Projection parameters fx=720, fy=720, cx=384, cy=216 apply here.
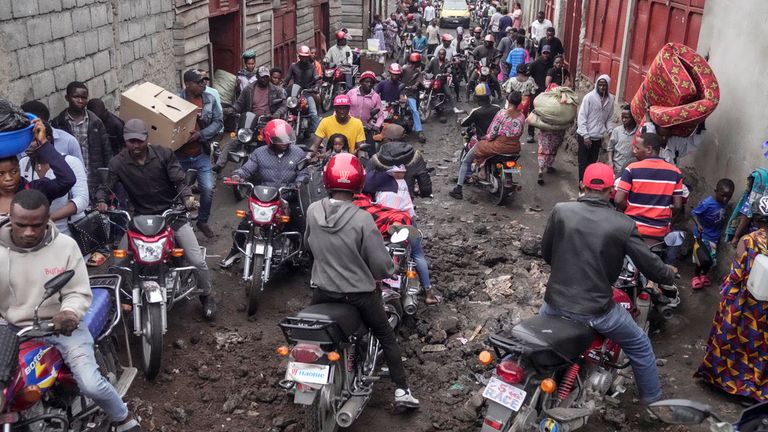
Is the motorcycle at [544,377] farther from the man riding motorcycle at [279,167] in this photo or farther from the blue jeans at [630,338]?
the man riding motorcycle at [279,167]

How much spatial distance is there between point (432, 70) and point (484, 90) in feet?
21.1

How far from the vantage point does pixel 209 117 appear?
8859 mm

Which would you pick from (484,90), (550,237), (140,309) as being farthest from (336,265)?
(484,90)

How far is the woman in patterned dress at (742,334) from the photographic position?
5070 mm

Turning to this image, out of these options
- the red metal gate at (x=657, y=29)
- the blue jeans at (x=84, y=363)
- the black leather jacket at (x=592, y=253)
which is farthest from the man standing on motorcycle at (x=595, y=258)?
the red metal gate at (x=657, y=29)

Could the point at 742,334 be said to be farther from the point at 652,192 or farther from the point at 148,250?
the point at 148,250

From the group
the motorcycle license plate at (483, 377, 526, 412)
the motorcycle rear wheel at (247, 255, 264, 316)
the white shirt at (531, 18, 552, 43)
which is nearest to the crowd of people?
the motorcycle rear wheel at (247, 255, 264, 316)

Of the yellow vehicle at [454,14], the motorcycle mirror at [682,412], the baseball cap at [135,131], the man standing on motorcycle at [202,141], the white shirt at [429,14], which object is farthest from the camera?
the yellow vehicle at [454,14]

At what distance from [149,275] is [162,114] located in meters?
2.67

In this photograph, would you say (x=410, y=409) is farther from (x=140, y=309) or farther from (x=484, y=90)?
(x=484, y=90)

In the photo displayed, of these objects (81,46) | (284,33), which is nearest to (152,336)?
(81,46)

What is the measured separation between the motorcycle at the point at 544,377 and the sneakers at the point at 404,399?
0.80 meters

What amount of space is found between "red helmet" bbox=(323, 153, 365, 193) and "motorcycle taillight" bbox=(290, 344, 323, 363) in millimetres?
1007

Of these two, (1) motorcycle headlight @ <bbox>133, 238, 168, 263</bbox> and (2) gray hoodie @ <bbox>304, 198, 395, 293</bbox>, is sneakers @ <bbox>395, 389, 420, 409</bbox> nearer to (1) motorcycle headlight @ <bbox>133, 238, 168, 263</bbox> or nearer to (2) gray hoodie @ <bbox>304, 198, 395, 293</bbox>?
(2) gray hoodie @ <bbox>304, 198, 395, 293</bbox>
